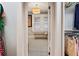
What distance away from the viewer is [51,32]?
61.6 inches

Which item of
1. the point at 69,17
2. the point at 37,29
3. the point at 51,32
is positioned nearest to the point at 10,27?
the point at 37,29

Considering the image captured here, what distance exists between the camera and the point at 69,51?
1531 mm

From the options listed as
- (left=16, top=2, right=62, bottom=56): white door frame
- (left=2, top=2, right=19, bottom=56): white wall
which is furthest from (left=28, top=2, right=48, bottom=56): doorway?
(left=2, top=2, right=19, bottom=56): white wall

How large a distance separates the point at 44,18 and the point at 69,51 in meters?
0.48

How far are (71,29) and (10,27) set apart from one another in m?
0.73

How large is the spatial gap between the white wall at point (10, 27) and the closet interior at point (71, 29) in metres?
0.61

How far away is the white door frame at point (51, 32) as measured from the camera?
151 centimetres

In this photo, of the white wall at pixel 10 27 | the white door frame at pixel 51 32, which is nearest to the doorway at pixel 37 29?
the white door frame at pixel 51 32

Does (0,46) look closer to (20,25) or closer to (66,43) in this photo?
(20,25)

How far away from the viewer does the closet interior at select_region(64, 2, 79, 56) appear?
1.51m

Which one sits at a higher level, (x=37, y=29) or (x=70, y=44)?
(x=37, y=29)

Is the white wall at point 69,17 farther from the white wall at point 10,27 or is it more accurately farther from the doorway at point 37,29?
the white wall at point 10,27

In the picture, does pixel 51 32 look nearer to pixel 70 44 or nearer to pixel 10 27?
pixel 70 44

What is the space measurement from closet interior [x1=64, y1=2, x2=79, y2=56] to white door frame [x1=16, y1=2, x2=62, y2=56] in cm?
9
